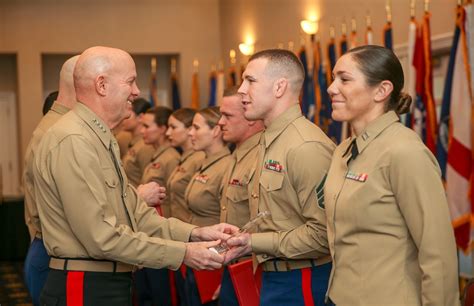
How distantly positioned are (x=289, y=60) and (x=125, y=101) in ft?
2.59

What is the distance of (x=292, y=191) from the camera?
3.25m

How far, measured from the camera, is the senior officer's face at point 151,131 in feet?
24.4

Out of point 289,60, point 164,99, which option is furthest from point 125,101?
point 164,99

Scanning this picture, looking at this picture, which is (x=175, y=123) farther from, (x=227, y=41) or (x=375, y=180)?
(x=227, y=41)

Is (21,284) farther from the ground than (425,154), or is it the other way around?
(425,154)

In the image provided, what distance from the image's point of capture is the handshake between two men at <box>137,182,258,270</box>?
3.24m

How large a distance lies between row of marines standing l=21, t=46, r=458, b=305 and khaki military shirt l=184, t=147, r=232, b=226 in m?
0.97

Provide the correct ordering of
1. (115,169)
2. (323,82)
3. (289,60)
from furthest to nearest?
1. (323,82)
2. (289,60)
3. (115,169)

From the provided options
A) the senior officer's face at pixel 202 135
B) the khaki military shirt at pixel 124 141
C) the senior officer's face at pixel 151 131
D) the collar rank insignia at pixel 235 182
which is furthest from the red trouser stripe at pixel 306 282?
the khaki military shirt at pixel 124 141

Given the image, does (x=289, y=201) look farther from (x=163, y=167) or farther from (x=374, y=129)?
(x=163, y=167)

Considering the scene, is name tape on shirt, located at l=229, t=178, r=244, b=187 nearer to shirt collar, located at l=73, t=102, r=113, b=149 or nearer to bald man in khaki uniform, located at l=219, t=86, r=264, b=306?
bald man in khaki uniform, located at l=219, t=86, r=264, b=306

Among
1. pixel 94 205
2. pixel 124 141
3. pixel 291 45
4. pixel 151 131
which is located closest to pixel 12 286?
pixel 124 141

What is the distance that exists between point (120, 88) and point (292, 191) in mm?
838

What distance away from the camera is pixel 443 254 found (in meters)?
2.50
